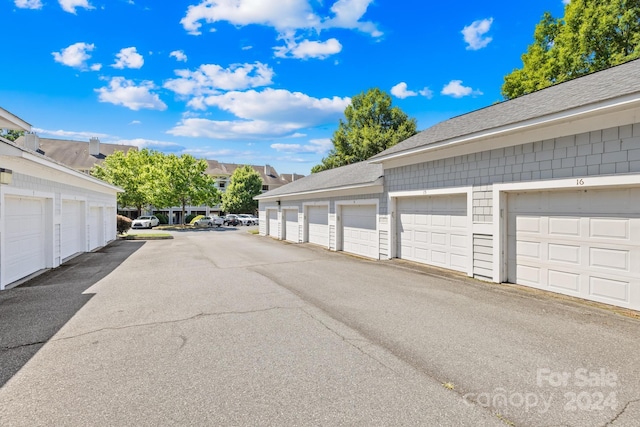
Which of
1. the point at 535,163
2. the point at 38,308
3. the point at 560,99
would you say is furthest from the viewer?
the point at 560,99

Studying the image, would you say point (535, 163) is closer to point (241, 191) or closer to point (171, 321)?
point (171, 321)

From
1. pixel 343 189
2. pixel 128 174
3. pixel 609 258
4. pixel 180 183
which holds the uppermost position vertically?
pixel 128 174

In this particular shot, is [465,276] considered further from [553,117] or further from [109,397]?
[109,397]

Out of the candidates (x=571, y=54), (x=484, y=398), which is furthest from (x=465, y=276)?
(x=571, y=54)

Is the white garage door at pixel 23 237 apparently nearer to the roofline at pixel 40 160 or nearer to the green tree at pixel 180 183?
the roofline at pixel 40 160

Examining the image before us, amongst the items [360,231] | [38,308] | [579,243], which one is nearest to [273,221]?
[360,231]

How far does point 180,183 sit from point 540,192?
3188 centimetres

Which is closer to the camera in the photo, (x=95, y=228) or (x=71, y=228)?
(x=71, y=228)

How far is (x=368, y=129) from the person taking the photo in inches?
1357

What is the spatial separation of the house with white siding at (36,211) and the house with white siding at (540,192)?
10.1 metres

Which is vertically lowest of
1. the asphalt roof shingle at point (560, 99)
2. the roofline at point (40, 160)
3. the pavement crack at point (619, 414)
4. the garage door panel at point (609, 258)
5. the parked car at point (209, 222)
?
the pavement crack at point (619, 414)

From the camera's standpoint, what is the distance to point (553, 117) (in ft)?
20.2

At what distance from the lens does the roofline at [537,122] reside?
525 cm

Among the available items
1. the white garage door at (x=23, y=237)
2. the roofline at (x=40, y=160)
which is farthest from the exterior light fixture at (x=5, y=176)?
the white garage door at (x=23, y=237)
